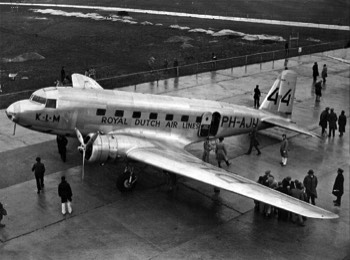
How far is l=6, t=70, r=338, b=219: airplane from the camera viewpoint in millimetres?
15652

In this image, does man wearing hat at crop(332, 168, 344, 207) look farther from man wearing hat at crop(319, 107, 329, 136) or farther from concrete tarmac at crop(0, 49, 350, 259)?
man wearing hat at crop(319, 107, 329, 136)

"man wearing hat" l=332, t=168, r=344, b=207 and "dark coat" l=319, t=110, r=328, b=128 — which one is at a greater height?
"dark coat" l=319, t=110, r=328, b=128

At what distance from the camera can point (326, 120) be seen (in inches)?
940

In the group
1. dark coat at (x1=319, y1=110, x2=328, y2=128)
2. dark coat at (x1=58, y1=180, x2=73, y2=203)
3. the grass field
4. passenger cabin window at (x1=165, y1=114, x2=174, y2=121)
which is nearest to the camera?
dark coat at (x1=58, y1=180, x2=73, y2=203)

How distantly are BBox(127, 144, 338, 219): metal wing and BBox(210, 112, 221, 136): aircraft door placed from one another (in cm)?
237

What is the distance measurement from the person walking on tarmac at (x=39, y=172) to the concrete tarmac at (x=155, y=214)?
356 mm

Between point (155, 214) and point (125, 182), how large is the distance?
2005mm

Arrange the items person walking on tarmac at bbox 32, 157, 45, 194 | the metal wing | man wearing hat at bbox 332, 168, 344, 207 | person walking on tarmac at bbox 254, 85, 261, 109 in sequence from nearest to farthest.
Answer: the metal wing
person walking on tarmac at bbox 32, 157, 45, 194
man wearing hat at bbox 332, 168, 344, 207
person walking on tarmac at bbox 254, 85, 261, 109

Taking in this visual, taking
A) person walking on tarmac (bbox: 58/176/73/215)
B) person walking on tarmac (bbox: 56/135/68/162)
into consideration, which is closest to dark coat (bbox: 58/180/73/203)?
person walking on tarmac (bbox: 58/176/73/215)

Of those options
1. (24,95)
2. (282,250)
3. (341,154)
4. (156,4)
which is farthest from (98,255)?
(156,4)

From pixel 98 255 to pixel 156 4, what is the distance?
3749 centimetres

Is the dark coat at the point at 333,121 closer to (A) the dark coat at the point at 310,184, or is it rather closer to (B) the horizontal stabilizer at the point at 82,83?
(A) the dark coat at the point at 310,184

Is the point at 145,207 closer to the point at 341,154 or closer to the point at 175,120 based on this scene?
the point at 175,120

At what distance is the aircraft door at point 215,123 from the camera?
2002cm
